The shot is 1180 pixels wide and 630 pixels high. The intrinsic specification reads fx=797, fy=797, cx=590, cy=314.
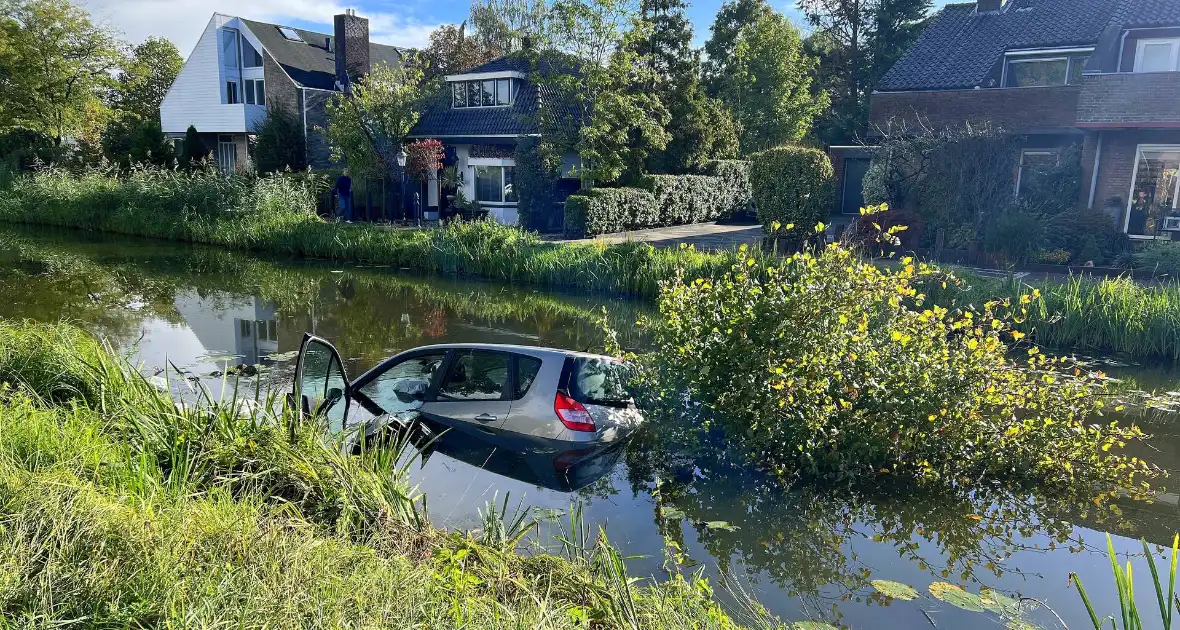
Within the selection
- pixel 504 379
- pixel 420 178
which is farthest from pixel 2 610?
pixel 420 178

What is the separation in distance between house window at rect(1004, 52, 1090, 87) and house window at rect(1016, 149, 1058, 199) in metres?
2.24

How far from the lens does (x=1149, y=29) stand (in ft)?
69.5

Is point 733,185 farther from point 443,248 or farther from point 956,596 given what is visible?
point 956,596

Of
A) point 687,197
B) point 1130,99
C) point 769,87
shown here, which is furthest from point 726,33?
point 1130,99

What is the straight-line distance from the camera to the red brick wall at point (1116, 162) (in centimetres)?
2044

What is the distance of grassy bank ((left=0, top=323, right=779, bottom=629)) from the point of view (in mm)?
3527

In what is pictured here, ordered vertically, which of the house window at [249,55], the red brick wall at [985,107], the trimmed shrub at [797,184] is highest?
the house window at [249,55]

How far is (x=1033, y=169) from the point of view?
2181 centimetres

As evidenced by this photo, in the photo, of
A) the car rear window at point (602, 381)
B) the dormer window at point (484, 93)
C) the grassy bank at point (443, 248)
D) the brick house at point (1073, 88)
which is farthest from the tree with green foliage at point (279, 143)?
the car rear window at point (602, 381)

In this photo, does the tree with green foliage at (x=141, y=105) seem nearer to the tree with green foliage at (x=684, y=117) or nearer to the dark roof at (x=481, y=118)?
the dark roof at (x=481, y=118)

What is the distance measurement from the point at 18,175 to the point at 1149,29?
135 ft

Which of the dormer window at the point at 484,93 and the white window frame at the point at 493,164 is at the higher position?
the dormer window at the point at 484,93

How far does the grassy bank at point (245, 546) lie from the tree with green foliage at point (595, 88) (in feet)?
70.1

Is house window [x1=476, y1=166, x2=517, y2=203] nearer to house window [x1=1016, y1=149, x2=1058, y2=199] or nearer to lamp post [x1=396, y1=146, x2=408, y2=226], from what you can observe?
lamp post [x1=396, y1=146, x2=408, y2=226]
